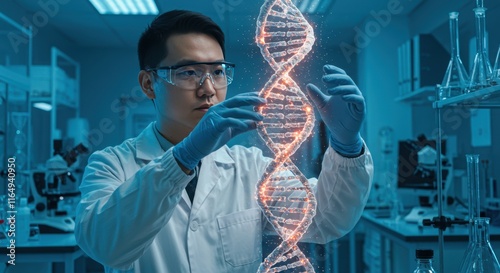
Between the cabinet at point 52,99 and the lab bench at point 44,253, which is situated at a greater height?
the cabinet at point 52,99

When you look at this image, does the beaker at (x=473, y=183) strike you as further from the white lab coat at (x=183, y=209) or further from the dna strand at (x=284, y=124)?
the dna strand at (x=284, y=124)

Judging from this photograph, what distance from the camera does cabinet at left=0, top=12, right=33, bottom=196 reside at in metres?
3.66

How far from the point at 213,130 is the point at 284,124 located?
0.78 ft

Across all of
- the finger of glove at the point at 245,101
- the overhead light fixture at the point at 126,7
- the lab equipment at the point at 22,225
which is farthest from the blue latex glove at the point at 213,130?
the overhead light fixture at the point at 126,7

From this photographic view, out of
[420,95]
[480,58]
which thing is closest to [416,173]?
[420,95]

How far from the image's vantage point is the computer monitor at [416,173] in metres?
3.56

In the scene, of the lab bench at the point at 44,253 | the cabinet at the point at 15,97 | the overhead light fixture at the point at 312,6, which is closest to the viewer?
the overhead light fixture at the point at 312,6

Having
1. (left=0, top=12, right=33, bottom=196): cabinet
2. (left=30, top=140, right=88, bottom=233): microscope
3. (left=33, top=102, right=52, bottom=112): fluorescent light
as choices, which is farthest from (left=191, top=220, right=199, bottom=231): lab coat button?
(left=33, top=102, right=52, bottom=112): fluorescent light

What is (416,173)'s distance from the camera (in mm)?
3715

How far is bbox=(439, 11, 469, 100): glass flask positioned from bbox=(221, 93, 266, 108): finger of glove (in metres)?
0.73

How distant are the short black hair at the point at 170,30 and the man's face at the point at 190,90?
0.06 ft

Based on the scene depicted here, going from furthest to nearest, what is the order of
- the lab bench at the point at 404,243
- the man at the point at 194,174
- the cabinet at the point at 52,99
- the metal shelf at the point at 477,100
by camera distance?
→ the cabinet at the point at 52,99, the lab bench at the point at 404,243, the metal shelf at the point at 477,100, the man at the point at 194,174

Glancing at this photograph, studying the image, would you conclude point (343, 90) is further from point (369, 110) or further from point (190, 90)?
point (369, 110)

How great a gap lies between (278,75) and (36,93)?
15.2 ft
